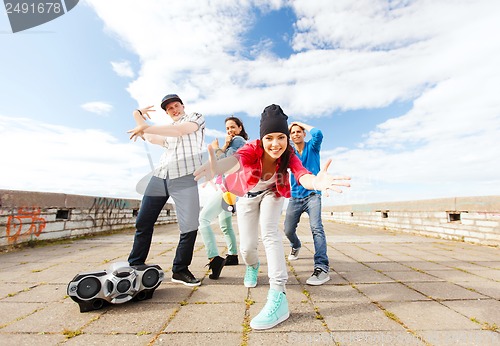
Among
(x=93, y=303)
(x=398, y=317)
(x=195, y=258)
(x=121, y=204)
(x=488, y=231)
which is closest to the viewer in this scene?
(x=398, y=317)

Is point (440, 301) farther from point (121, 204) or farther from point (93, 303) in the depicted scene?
point (121, 204)

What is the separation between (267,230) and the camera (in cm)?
233

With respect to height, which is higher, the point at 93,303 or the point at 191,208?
the point at 191,208

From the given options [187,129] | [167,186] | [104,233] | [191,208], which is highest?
[187,129]

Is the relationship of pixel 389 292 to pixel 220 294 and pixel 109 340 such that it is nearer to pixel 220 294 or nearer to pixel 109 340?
pixel 220 294

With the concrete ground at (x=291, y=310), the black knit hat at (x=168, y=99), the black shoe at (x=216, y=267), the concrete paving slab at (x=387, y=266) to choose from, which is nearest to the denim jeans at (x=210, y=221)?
the black shoe at (x=216, y=267)

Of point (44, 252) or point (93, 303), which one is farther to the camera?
point (44, 252)

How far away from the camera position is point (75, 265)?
3887mm

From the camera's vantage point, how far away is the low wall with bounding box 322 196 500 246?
5.73m

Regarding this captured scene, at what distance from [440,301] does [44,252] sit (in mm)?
5952

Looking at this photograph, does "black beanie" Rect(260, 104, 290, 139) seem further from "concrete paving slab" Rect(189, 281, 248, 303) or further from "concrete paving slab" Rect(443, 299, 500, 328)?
"concrete paving slab" Rect(443, 299, 500, 328)

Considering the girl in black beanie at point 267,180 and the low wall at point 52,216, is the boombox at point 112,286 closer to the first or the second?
the girl in black beanie at point 267,180

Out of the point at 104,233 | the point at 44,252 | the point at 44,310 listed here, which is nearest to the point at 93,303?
the point at 44,310

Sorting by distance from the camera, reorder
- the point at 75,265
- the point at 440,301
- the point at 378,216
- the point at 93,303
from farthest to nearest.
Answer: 1. the point at 378,216
2. the point at 75,265
3. the point at 440,301
4. the point at 93,303
